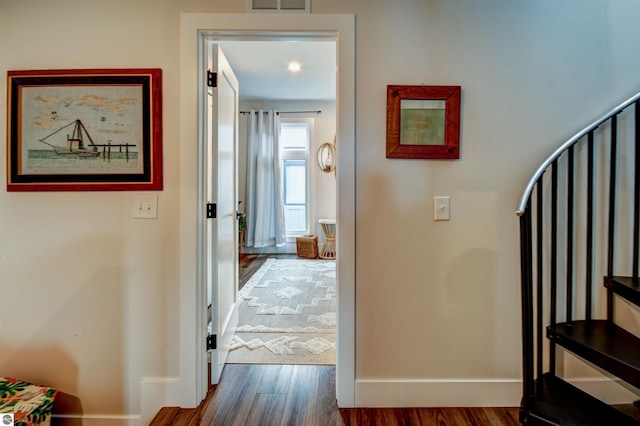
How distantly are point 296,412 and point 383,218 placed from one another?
44.9 inches

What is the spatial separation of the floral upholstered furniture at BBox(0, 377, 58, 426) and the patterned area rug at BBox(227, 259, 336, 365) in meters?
0.95

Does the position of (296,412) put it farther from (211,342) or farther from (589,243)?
(589,243)

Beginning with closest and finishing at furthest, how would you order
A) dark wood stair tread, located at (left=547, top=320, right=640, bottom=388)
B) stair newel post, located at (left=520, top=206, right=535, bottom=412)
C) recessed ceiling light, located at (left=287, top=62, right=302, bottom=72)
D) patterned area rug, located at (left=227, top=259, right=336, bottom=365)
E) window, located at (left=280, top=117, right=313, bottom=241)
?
dark wood stair tread, located at (left=547, top=320, right=640, bottom=388) < stair newel post, located at (left=520, top=206, right=535, bottom=412) < patterned area rug, located at (left=227, top=259, right=336, bottom=365) < recessed ceiling light, located at (left=287, top=62, right=302, bottom=72) < window, located at (left=280, top=117, right=313, bottom=241)

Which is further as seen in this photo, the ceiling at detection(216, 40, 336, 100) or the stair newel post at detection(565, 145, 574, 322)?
the ceiling at detection(216, 40, 336, 100)

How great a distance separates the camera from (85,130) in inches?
62.0

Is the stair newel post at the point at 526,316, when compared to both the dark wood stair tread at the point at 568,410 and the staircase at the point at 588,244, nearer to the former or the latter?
the dark wood stair tread at the point at 568,410

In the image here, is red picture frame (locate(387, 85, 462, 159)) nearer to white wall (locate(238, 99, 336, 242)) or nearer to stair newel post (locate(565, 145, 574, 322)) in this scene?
stair newel post (locate(565, 145, 574, 322))

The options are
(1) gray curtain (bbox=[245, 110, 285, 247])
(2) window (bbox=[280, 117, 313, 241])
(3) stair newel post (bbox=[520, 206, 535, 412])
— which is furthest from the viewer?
(2) window (bbox=[280, 117, 313, 241])

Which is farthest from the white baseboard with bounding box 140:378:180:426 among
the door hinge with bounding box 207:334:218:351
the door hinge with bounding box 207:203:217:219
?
the door hinge with bounding box 207:203:217:219

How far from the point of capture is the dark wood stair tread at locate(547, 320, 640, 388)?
115 cm

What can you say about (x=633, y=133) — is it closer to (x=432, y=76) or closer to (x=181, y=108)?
(x=432, y=76)

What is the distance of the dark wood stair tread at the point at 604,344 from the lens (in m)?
1.15

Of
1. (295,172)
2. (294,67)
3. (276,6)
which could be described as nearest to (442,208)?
(276,6)

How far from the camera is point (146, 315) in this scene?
1.59m
